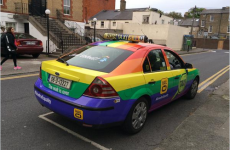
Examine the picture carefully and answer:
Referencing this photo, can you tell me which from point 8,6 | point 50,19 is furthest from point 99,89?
point 50,19

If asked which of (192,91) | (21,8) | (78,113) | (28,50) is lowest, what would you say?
(192,91)

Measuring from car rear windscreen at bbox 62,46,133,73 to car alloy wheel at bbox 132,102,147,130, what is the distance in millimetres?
811

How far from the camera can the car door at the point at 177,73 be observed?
4336 millimetres

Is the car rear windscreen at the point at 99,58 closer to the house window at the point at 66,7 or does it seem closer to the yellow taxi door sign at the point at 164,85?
the yellow taxi door sign at the point at 164,85

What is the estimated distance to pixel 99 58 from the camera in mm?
3451

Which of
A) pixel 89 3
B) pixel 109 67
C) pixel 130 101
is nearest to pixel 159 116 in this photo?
pixel 130 101

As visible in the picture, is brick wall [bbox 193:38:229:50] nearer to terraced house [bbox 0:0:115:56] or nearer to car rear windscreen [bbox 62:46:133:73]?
terraced house [bbox 0:0:115:56]

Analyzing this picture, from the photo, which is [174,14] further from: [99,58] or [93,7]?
[99,58]

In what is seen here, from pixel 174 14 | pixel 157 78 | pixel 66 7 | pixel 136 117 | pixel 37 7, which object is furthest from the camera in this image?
pixel 174 14

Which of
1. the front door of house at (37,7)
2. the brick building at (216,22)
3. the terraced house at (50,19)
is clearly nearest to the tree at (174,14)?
the brick building at (216,22)

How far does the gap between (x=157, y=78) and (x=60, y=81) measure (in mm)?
1751

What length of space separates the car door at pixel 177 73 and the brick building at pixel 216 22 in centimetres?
5981

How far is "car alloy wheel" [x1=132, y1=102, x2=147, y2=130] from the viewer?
130 inches

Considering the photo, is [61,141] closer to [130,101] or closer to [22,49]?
[130,101]
